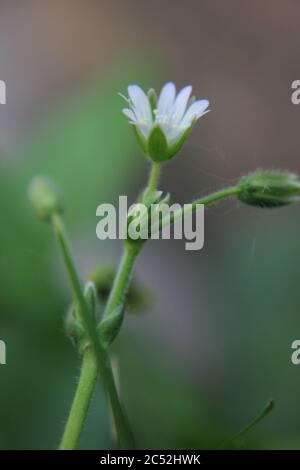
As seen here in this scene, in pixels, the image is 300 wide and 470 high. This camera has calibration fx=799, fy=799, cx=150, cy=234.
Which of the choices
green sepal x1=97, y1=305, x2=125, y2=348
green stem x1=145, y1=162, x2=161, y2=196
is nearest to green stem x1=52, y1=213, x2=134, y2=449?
green sepal x1=97, y1=305, x2=125, y2=348

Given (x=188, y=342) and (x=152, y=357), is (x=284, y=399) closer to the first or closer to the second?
(x=152, y=357)

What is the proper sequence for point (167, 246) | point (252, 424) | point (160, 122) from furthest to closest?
point (167, 246), point (160, 122), point (252, 424)

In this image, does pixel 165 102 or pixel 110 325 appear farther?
pixel 165 102

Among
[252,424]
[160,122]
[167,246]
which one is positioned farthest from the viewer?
[167,246]

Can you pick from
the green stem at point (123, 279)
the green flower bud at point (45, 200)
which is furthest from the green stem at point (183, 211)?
the green flower bud at point (45, 200)

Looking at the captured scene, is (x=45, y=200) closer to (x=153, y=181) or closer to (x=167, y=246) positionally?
(x=153, y=181)

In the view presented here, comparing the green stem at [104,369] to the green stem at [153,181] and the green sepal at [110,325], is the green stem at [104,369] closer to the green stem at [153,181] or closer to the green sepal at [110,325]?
the green sepal at [110,325]

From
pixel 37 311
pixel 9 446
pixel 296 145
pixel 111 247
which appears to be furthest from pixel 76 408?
pixel 296 145

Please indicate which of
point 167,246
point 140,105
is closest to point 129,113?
point 140,105
